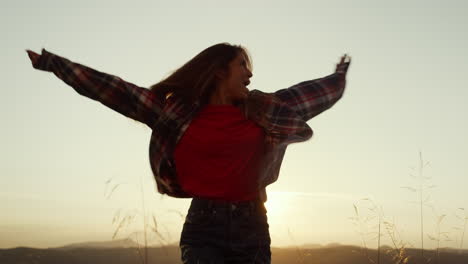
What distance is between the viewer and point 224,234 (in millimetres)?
3520

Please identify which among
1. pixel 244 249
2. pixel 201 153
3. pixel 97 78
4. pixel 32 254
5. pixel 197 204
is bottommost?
pixel 32 254

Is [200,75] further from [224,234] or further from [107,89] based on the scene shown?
[224,234]

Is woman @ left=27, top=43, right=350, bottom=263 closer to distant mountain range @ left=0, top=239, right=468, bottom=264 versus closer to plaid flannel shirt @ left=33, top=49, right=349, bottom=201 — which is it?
plaid flannel shirt @ left=33, top=49, right=349, bottom=201

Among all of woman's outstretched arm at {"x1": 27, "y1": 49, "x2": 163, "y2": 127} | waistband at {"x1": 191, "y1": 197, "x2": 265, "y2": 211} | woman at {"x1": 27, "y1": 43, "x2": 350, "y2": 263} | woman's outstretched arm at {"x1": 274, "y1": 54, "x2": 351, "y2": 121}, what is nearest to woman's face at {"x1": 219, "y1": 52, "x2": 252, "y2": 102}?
woman at {"x1": 27, "y1": 43, "x2": 350, "y2": 263}

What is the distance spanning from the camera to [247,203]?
362 centimetres

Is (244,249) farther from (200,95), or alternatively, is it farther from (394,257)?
(394,257)

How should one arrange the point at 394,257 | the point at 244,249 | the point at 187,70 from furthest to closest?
the point at 394,257 < the point at 187,70 < the point at 244,249

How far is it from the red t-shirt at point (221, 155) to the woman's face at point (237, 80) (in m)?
0.14

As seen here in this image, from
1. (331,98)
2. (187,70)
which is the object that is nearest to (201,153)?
(187,70)

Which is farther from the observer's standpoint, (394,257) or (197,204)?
(394,257)

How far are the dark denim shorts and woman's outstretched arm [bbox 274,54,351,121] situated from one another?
3.50ft

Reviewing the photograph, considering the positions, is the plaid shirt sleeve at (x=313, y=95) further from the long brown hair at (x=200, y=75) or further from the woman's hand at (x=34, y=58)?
the woman's hand at (x=34, y=58)

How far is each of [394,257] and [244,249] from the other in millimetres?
2977

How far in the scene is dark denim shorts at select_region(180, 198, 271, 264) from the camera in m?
3.52
